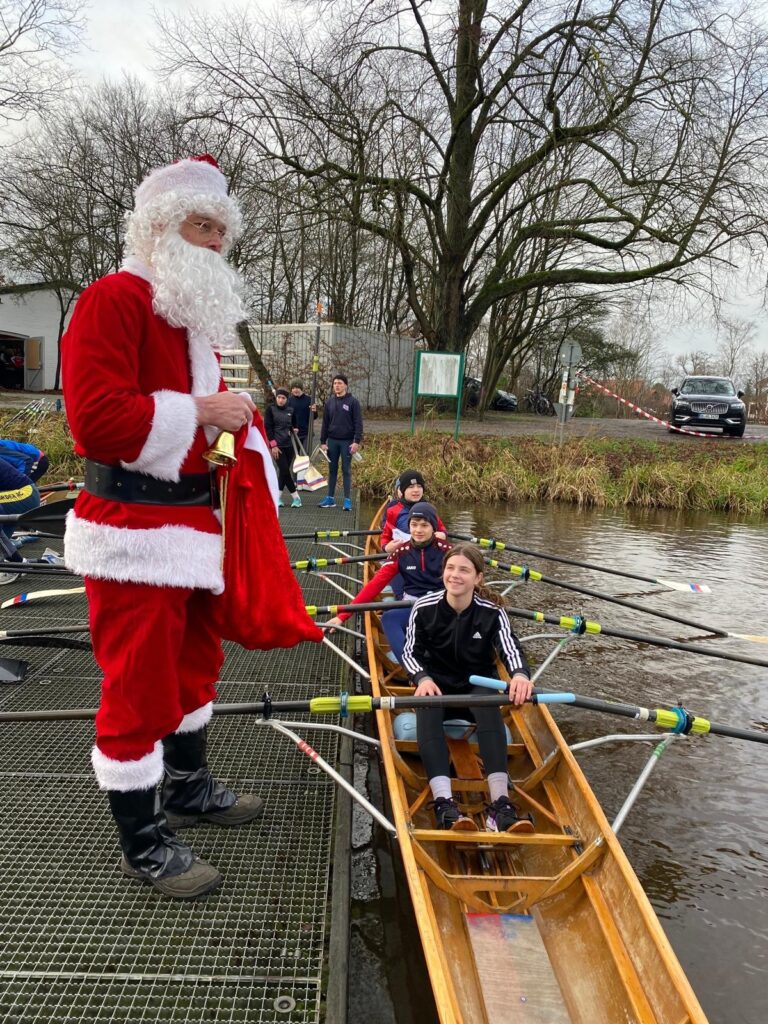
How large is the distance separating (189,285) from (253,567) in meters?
0.92

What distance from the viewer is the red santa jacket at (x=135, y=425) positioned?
6.32ft

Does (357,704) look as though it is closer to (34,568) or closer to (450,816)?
(450,816)

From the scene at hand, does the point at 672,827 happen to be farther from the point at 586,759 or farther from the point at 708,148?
the point at 708,148

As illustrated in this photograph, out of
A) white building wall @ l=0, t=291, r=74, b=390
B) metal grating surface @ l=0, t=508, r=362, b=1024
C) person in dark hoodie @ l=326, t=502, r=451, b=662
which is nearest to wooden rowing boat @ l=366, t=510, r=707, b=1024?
metal grating surface @ l=0, t=508, r=362, b=1024

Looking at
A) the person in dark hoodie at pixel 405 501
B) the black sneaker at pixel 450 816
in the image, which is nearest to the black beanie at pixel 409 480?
the person in dark hoodie at pixel 405 501

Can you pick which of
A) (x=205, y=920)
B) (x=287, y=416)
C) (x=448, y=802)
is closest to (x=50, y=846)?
(x=205, y=920)

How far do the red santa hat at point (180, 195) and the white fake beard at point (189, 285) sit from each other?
0.06 m

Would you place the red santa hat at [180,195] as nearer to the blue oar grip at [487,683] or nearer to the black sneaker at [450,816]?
the blue oar grip at [487,683]

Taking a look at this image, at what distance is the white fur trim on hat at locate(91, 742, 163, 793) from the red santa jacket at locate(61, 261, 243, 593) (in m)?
0.59

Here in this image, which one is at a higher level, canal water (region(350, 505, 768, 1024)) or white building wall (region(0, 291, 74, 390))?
white building wall (region(0, 291, 74, 390))

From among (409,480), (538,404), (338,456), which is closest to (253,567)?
(409,480)

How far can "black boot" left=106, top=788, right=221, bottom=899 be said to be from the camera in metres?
2.31

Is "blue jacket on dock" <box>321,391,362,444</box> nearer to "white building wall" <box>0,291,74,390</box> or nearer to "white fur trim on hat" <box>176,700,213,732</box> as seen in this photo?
"white fur trim on hat" <box>176,700,213,732</box>

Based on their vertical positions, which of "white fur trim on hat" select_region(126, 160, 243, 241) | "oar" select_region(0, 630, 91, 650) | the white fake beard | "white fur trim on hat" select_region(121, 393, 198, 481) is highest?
"white fur trim on hat" select_region(126, 160, 243, 241)
